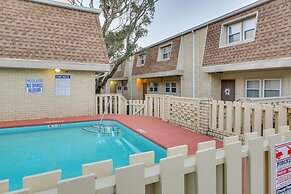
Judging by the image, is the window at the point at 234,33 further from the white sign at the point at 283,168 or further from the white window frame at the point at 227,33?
the white sign at the point at 283,168

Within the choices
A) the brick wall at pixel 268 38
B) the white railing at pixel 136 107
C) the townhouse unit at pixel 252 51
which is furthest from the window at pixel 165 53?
the white railing at pixel 136 107

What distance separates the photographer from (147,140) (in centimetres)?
729

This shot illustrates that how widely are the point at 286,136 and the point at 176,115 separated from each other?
7.77 metres

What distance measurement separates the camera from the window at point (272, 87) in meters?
10.4

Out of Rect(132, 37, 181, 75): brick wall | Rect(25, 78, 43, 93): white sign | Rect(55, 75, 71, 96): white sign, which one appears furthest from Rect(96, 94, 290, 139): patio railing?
Rect(25, 78, 43, 93): white sign

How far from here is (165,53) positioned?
1820 cm

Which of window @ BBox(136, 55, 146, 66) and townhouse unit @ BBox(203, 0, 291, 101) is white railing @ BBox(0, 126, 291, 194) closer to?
townhouse unit @ BBox(203, 0, 291, 101)

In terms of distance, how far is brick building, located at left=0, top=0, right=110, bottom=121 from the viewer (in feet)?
33.3

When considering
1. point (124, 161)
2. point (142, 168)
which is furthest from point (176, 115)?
point (142, 168)

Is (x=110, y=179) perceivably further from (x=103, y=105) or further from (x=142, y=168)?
(x=103, y=105)

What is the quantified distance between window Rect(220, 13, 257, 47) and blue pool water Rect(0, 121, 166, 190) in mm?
7709

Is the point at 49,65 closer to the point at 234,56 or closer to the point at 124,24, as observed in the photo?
the point at 124,24

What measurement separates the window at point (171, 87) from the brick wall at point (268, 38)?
5772 millimetres

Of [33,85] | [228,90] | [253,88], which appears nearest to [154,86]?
[228,90]
